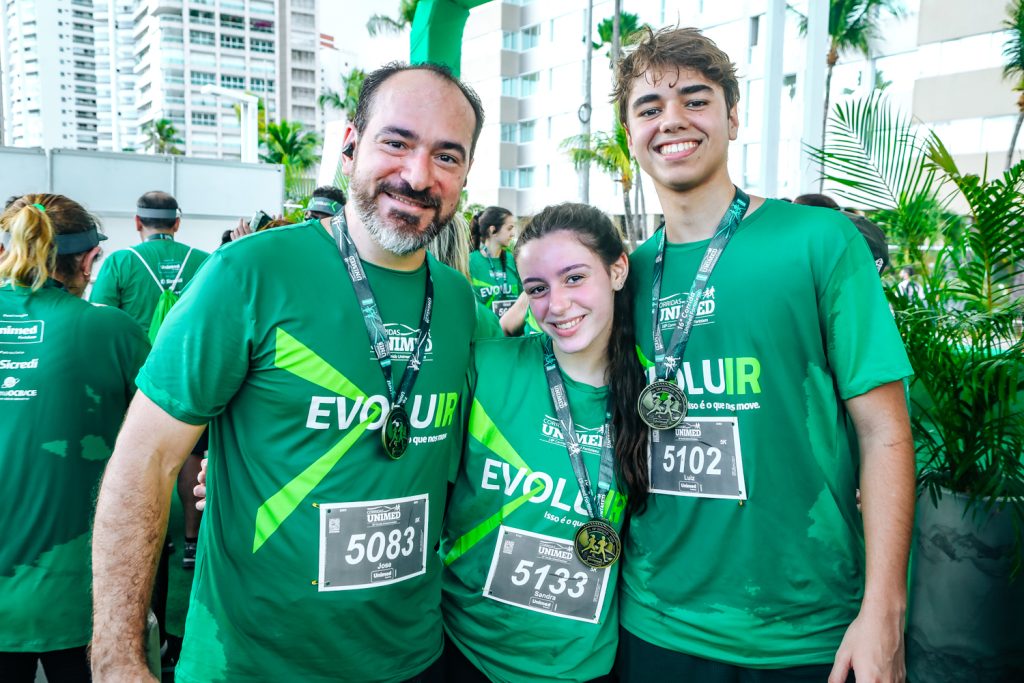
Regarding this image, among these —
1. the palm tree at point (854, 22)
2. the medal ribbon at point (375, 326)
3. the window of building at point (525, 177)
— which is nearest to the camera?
the medal ribbon at point (375, 326)

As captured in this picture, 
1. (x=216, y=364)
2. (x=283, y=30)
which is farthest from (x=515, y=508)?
(x=283, y=30)

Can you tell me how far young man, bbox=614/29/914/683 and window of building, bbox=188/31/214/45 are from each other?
113 metres

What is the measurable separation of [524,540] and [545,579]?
0.11 meters

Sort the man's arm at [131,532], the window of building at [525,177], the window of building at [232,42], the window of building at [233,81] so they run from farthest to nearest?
1. the window of building at [233,81]
2. the window of building at [232,42]
3. the window of building at [525,177]
4. the man's arm at [131,532]

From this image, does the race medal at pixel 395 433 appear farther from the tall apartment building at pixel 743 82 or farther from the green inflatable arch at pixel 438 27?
Answer: the tall apartment building at pixel 743 82

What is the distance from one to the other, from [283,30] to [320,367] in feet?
385

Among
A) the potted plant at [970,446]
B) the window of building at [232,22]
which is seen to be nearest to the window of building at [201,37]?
the window of building at [232,22]

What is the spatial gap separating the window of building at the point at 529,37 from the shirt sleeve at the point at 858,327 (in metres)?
40.2

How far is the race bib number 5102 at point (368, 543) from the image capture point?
169 cm

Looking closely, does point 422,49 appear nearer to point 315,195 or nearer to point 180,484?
point 315,195

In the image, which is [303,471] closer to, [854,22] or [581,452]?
[581,452]

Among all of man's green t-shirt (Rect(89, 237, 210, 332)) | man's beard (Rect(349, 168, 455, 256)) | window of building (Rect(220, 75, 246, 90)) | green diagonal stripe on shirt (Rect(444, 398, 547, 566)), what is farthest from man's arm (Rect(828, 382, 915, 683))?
window of building (Rect(220, 75, 246, 90))

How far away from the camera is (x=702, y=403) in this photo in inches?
73.5

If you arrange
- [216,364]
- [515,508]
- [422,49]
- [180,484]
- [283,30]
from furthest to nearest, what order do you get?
[283,30], [422,49], [180,484], [515,508], [216,364]
